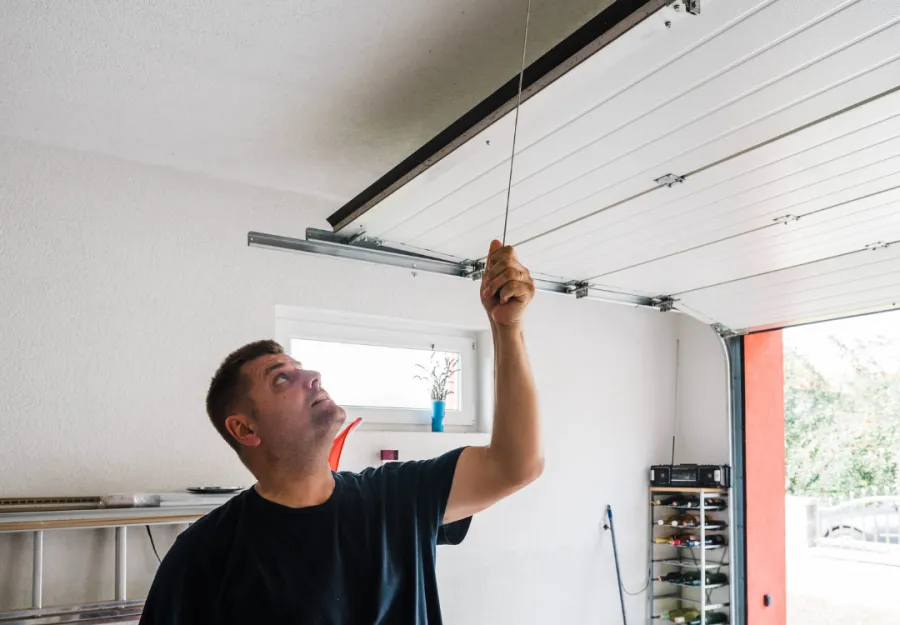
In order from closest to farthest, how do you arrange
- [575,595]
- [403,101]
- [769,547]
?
[403,101] → [575,595] → [769,547]

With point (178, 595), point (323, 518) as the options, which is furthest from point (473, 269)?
point (178, 595)

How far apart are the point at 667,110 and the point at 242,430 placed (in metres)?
1.36

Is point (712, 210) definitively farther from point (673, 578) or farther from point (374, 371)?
point (673, 578)

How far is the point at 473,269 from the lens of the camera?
3.84 meters

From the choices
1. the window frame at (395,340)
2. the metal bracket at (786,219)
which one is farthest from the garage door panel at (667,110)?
the window frame at (395,340)

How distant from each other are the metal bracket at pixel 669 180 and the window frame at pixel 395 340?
1.91 m

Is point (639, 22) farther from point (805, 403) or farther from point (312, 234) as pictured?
point (805, 403)

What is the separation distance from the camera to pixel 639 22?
1.73 m

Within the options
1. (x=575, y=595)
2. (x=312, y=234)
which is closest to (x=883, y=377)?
(x=575, y=595)

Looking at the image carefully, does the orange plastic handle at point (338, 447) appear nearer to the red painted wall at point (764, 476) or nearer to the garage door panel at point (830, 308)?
the garage door panel at point (830, 308)

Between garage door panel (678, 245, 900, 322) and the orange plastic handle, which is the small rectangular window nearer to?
the orange plastic handle

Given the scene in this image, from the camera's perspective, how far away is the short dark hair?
6.24 feet

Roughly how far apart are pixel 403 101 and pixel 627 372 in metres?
2.93

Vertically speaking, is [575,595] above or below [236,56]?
below
